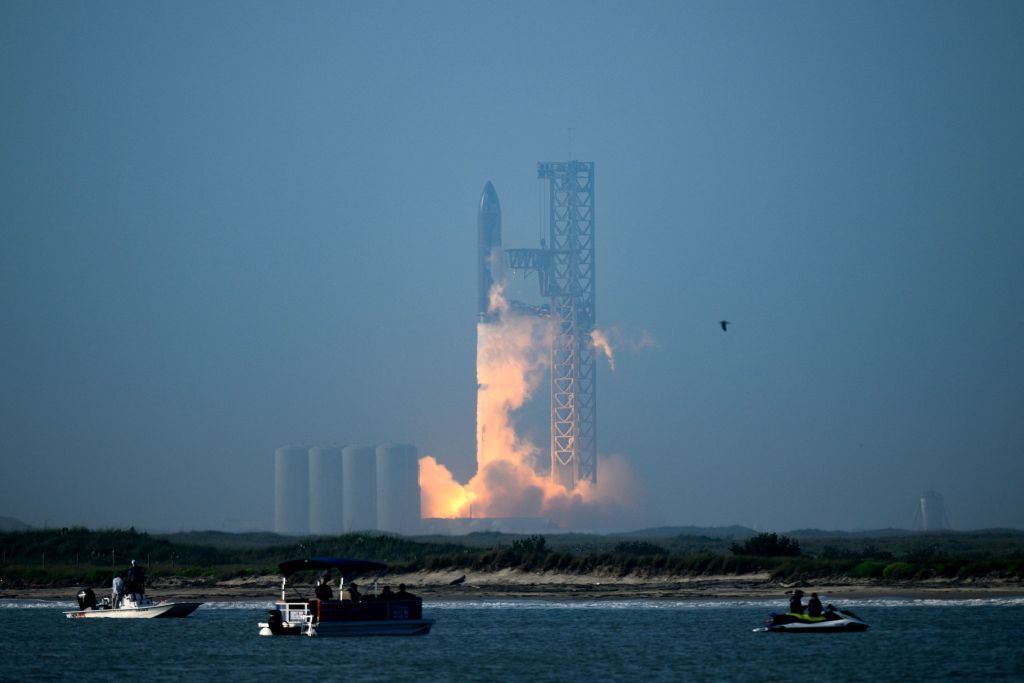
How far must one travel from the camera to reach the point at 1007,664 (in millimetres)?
62906

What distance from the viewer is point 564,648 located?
70.6 meters

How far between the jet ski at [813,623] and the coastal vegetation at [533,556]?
62.1 feet

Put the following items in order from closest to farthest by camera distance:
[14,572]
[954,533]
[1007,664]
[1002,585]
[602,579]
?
[1007,664], [1002,585], [602,579], [14,572], [954,533]

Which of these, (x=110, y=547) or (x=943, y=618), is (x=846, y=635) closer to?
(x=943, y=618)

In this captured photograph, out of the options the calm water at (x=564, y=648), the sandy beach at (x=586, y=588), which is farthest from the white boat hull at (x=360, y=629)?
the sandy beach at (x=586, y=588)

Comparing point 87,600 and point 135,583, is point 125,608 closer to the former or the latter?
point 135,583

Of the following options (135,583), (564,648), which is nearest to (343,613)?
(564,648)

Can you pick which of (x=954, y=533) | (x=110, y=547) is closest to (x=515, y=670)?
(x=110, y=547)

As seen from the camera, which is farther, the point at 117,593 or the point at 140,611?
the point at 140,611

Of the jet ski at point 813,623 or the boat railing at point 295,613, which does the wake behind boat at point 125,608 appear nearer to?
the boat railing at point 295,613

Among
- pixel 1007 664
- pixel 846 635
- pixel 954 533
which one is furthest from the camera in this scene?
pixel 954 533

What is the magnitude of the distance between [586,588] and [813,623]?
25.7 m

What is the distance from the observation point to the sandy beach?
8950 cm

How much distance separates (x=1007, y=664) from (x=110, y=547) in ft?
251
